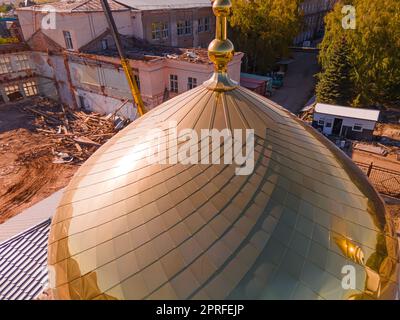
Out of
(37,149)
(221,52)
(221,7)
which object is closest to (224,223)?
(221,52)

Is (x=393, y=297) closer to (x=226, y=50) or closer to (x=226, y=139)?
(x=226, y=139)

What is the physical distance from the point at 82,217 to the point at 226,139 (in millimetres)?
2531

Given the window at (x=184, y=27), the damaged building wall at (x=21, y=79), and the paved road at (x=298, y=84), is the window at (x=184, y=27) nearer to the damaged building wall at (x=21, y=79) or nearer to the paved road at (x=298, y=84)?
the paved road at (x=298, y=84)

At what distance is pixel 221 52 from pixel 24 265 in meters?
6.82

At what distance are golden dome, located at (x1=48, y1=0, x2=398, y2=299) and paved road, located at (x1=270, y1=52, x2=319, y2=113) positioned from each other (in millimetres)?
21629

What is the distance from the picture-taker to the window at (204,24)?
1227 inches

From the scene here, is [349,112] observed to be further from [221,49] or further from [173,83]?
[221,49]

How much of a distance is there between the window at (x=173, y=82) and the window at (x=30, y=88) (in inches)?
587

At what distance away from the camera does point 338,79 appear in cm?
2361

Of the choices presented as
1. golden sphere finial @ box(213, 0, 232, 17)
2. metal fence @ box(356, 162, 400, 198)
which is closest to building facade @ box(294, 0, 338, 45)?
metal fence @ box(356, 162, 400, 198)

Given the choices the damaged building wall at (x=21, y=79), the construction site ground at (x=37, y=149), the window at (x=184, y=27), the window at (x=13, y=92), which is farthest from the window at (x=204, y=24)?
the window at (x=13, y=92)

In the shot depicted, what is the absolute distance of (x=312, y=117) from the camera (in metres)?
22.9

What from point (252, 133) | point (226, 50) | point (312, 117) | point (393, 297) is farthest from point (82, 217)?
point (312, 117)

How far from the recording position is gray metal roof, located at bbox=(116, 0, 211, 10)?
25.8 meters
